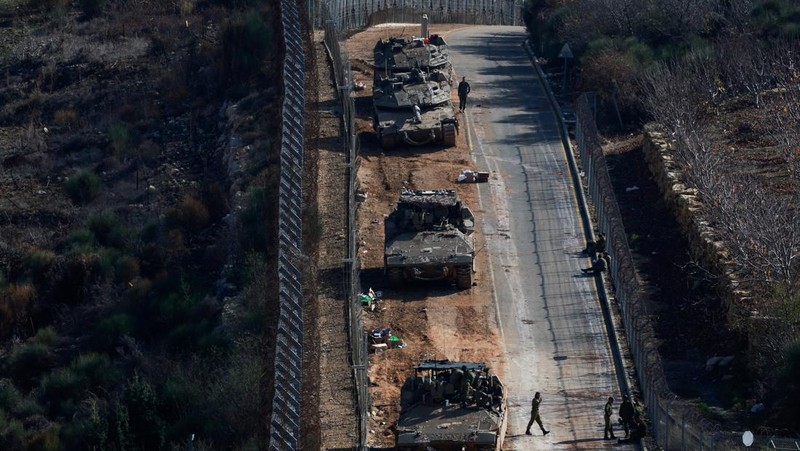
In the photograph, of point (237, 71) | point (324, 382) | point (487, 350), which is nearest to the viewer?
point (324, 382)

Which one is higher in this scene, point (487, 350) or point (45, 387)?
point (487, 350)

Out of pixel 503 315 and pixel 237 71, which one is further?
pixel 237 71

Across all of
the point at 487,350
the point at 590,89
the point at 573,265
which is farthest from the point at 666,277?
the point at 590,89

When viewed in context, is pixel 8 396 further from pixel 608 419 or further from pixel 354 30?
pixel 354 30

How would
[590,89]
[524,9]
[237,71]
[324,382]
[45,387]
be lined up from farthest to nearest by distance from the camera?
[524,9], [237,71], [590,89], [45,387], [324,382]

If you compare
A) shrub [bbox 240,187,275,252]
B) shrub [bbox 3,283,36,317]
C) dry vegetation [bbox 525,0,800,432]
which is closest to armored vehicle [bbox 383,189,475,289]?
shrub [bbox 240,187,275,252]

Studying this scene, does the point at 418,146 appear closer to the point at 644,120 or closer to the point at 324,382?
the point at 644,120

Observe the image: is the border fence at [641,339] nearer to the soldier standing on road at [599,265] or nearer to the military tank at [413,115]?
the soldier standing on road at [599,265]
